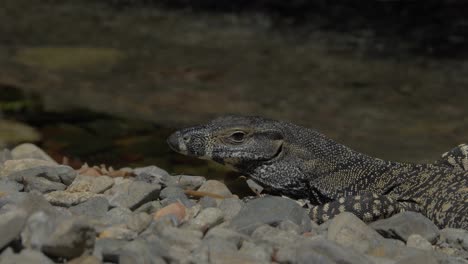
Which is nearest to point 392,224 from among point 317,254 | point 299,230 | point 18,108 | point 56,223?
point 299,230

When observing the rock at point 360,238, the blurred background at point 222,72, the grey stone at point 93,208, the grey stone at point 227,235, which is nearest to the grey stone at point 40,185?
the grey stone at point 93,208

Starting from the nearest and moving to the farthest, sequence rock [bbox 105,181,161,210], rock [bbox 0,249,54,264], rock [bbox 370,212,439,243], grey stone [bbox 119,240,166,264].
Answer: rock [bbox 0,249,54,264], grey stone [bbox 119,240,166,264], rock [bbox 370,212,439,243], rock [bbox 105,181,161,210]

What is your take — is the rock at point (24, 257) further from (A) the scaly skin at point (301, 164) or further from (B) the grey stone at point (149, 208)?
(A) the scaly skin at point (301, 164)

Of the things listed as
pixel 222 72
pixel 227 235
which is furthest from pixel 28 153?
pixel 222 72

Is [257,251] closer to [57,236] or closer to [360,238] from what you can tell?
[360,238]

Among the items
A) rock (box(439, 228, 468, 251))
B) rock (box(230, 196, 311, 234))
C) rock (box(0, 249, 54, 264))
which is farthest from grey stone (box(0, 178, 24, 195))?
rock (box(439, 228, 468, 251))

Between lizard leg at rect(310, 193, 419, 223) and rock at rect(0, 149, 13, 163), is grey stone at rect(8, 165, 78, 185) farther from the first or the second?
lizard leg at rect(310, 193, 419, 223)
